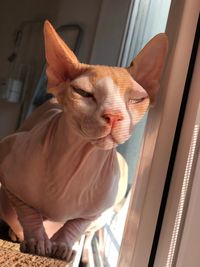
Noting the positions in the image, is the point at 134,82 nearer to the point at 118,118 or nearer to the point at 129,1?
the point at 118,118

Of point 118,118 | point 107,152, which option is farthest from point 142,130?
point 118,118

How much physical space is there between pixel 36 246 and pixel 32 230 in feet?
0.09

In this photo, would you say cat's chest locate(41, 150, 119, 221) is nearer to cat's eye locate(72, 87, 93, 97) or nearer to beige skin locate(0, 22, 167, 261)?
beige skin locate(0, 22, 167, 261)

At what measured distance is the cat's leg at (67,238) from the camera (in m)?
0.61

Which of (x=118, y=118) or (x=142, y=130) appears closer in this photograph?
(x=118, y=118)

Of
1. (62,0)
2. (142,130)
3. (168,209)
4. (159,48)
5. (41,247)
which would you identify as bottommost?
(41,247)

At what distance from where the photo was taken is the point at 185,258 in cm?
50

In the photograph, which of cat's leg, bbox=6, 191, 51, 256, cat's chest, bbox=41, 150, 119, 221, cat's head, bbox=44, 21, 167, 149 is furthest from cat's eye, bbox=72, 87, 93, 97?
cat's leg, bbox=6, 191, 51, 256

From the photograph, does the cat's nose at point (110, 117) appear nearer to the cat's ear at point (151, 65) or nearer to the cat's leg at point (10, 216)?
the cat's ear at point (151, 65)

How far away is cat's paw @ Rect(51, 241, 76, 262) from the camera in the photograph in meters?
0.60

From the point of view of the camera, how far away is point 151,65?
0.54m

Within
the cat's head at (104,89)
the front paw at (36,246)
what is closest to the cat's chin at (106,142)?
the cat's head at (104,89)

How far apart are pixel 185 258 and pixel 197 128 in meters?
0.17

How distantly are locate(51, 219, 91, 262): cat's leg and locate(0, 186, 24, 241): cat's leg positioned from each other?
7 cm
